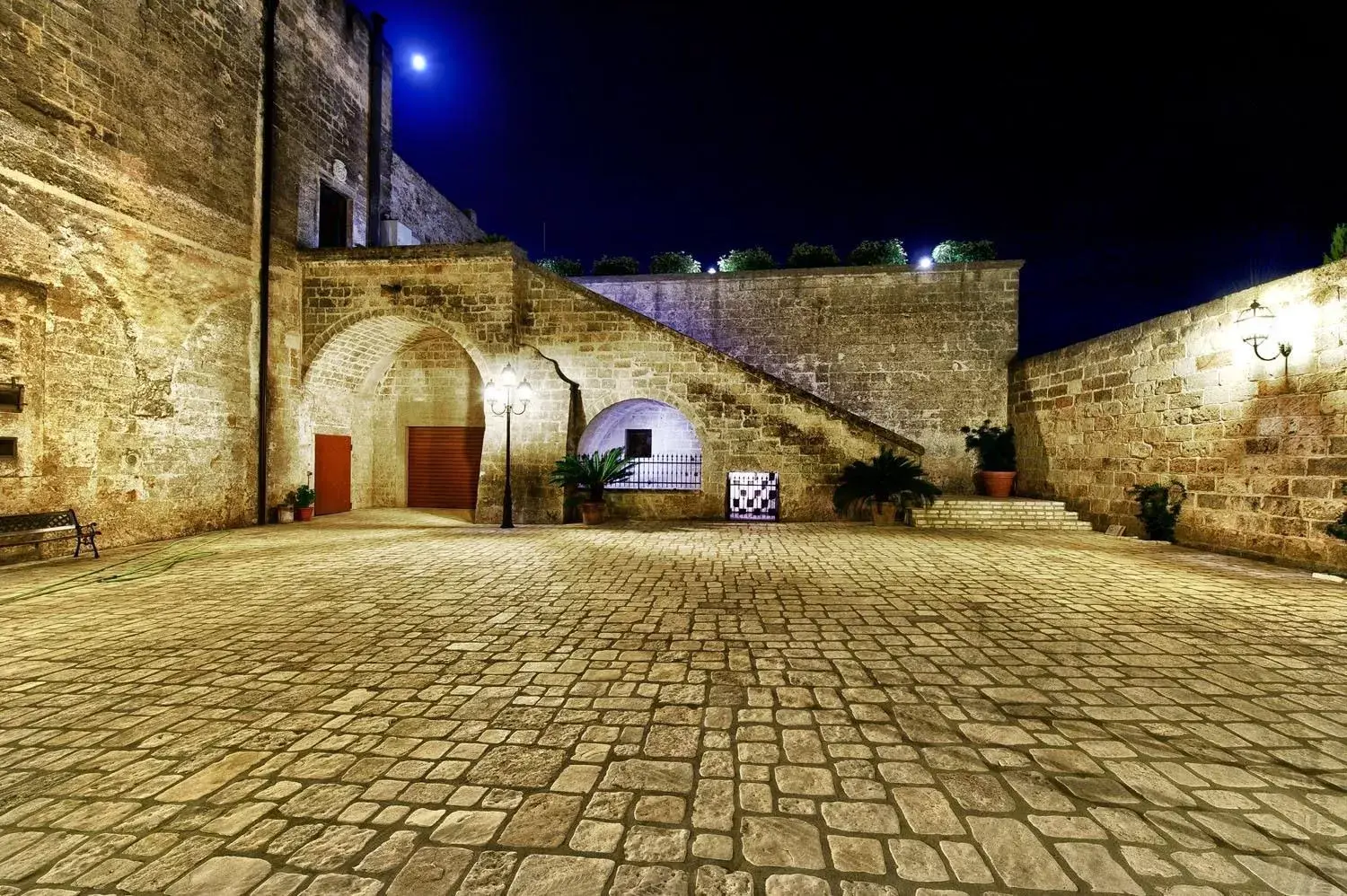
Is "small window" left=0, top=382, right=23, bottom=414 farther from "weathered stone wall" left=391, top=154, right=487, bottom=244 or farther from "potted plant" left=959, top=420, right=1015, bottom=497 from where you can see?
"potted plant" left=959, top=420, right=1015, bottom=497

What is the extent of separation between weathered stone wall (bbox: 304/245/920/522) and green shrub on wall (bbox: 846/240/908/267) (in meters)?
5.91

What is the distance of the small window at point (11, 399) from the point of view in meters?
6.95

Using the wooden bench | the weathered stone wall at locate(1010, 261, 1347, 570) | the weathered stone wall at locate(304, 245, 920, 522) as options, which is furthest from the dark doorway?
the weathered stone wall at locate(1010, 261, 1347, 570)

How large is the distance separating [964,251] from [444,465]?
1437cm

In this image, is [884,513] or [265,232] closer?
[884,513]

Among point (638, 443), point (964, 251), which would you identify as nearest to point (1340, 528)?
point (964, 251)

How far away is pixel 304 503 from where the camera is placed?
11.3m

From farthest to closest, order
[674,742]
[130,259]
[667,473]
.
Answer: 1. [667,473]
2. [130,259]
3. [674,742]

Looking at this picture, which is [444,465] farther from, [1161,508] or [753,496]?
[1161,508]

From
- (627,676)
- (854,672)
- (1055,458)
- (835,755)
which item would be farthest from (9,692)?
(1055,458)

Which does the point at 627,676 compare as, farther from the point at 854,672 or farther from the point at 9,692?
the point at 9,692

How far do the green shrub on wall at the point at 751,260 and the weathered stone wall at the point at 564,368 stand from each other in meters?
5.30

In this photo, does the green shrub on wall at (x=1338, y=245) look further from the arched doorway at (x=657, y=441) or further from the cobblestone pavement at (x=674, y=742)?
the arched doorway at (x=657, y=441)

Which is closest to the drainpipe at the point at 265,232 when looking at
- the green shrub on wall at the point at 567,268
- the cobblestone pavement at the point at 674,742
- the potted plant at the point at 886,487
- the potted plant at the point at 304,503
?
the potted plant at the point at 304,503
